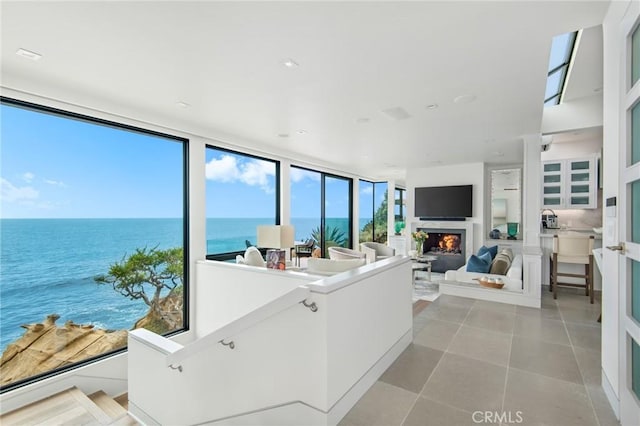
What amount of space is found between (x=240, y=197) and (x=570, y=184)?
20.5ft

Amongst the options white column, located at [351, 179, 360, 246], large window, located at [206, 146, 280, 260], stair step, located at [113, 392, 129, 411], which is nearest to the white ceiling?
large window, located at [206, 146, 280, 260]

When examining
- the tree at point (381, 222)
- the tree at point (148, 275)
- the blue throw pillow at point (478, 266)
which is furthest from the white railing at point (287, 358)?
the tree at point (381, 222)

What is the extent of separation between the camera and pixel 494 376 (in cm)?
240

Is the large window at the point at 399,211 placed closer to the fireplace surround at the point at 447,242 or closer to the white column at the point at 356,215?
the white column at the point at 356,215

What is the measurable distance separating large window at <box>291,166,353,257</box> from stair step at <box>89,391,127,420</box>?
456 centimetres

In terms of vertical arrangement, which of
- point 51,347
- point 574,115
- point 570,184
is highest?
point 574,115

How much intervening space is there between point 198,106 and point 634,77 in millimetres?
3585

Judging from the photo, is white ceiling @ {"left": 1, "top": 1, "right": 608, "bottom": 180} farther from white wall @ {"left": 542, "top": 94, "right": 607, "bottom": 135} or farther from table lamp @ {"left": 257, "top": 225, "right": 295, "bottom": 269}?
table lamp @ {"left": 257, "top": 225, "right": 295, "bottom": 269}

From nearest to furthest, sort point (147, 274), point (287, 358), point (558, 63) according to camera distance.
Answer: point (287, 358), point (558, 63), point (147, 274)

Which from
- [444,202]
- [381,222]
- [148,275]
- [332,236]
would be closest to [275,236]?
[148,275]

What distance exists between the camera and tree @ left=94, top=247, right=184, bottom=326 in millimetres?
3792

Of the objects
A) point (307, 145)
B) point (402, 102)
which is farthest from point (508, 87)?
point (307, 145)

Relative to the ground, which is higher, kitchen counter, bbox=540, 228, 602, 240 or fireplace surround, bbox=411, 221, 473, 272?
kitchen counter, bbox=540, 228, 602, 240

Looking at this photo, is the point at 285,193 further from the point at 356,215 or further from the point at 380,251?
the point at 356,215
